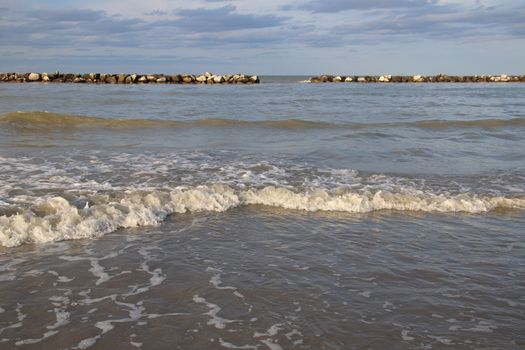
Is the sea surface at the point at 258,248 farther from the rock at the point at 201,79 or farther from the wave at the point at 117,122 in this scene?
the rock at the point at 201,79

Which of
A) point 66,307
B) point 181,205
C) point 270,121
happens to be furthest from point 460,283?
point 270,121

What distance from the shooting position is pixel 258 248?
511 cm

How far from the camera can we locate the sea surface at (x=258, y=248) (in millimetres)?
3424

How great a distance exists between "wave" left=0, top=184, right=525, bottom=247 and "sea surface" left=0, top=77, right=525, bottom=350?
24 mm

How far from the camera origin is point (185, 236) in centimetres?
549

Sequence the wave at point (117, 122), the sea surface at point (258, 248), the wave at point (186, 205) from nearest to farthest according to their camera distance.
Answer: the sea surface at point (258, 248) < the wave at point (186, 205) < the wave at point (117, 122)

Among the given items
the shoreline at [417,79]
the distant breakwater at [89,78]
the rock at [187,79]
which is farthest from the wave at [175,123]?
the shoreline at [417,79]

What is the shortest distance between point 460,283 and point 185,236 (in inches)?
114

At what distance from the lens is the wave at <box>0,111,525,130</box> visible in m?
15.5

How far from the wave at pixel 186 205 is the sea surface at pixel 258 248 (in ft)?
0.08

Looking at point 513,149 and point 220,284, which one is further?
point 513,149

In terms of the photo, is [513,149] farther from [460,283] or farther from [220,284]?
[220,284]

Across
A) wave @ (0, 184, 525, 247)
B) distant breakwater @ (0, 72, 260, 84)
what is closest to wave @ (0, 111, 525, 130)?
wave @ (0, 184, 525, 247)

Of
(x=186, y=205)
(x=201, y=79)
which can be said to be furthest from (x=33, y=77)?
(x=186, y=205)
